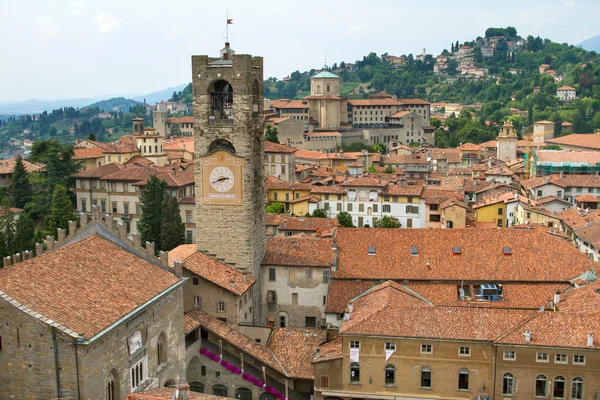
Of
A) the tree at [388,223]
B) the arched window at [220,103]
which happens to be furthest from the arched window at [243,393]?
the tree at [388,223]

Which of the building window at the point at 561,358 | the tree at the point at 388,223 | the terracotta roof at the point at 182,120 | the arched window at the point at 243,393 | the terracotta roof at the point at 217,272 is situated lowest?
the arched window at the point at 243,393

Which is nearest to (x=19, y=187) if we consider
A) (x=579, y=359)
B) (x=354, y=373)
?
(x=354, y=373)

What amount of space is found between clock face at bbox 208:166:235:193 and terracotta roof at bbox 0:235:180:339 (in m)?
11.0

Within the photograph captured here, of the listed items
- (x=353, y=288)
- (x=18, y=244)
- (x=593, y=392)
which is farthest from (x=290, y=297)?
(x=18, y=244)

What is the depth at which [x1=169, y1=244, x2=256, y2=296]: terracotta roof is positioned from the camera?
1559 inches

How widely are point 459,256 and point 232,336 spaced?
637 inches

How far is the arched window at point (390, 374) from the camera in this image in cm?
3512

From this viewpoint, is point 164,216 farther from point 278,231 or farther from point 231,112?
point 231,112

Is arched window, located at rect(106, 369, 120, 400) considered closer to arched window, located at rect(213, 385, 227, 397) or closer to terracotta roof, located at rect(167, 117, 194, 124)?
arched window, located at rect(213, 385, 227, 397)

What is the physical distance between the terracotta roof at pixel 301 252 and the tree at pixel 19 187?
45.9 m

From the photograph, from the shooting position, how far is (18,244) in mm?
55062

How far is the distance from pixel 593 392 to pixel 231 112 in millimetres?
25819

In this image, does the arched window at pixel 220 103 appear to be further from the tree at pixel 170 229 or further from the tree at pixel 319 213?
the tree at pixel 319 213

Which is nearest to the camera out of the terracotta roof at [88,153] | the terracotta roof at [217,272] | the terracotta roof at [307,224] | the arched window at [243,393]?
the arched window at [243,393]
